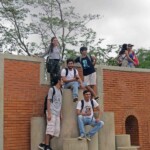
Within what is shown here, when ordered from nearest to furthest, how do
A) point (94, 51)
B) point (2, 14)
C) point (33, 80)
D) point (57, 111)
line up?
point (57, 111)
point (33, 80)
point (2, 14)
point (94, 51)

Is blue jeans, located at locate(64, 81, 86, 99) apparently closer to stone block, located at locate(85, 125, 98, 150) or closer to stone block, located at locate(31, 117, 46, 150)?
stone block, located at locate(85, 125, 98, 150)

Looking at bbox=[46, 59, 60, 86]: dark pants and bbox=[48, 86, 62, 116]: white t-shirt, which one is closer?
bbox=[48, 86, 62, 116]: white t-shirt

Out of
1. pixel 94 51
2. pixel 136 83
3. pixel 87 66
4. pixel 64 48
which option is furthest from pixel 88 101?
pixel 94 51

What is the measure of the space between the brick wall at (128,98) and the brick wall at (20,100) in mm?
2702

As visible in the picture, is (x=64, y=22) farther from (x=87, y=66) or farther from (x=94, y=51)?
(x=87, y=66)

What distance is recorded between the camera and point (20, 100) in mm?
10859

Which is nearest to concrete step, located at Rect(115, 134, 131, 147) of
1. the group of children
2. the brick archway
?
the group of children

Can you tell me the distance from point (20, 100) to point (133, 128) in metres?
4.85

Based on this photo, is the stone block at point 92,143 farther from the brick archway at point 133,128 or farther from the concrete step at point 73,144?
the brick archway at point 133,128

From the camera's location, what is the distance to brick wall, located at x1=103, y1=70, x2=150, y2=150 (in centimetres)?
1323

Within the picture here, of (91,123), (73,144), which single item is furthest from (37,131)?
(91,123)

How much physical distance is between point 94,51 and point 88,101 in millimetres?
14178

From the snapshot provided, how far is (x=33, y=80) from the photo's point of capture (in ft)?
36.7

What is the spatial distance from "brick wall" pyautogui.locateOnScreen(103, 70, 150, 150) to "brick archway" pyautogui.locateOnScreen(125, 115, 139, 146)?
11 centimetres
